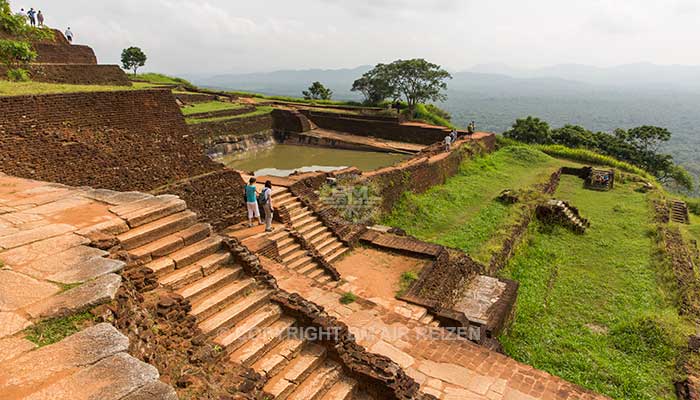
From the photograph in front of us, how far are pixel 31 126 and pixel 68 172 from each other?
965 mm

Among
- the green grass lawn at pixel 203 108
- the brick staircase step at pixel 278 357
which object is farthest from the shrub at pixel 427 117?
the brick staircase step at pixel 278 357

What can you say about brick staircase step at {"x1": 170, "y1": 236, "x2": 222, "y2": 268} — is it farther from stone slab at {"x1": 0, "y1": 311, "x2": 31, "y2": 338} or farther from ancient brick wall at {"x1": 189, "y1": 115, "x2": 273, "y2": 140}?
ancient brick wall at {"x1": 189, "y1": 115, "x2": 273, "y2": 140}

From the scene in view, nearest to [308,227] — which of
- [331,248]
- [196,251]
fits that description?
[331,248]

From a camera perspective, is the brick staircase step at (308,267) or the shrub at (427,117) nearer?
the brick staircase step at (308,267)

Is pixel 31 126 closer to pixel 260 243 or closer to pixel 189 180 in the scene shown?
pixel 189 180

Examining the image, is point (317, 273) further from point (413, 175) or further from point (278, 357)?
point (413, 175)

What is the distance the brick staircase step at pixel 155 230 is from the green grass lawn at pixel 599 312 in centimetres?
645

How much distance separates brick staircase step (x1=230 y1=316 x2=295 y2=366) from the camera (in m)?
4.51

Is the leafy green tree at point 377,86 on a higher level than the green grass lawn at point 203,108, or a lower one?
higher

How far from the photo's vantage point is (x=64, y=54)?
64.2 ft

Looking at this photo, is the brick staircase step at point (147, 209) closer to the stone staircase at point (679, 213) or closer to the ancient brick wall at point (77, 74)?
the ancient brick wall at point (77, 74)

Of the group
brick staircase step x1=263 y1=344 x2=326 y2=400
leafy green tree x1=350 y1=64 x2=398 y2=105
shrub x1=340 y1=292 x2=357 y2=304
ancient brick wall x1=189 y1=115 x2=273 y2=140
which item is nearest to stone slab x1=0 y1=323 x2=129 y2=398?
brick staircase step x1=263 y1=344 x2=326 y2=400

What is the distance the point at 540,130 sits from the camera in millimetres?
32531

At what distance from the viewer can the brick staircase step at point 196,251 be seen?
203 inches
